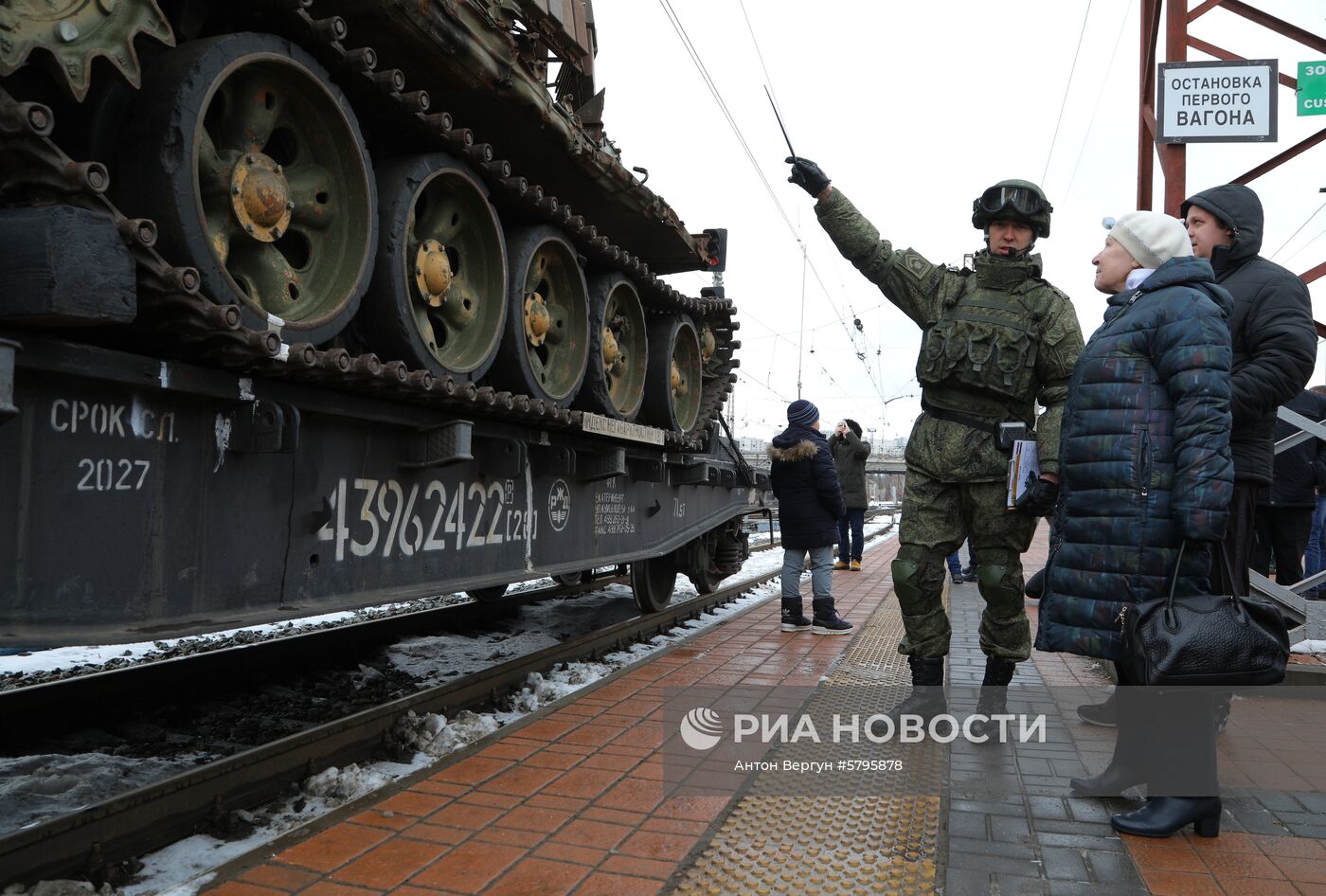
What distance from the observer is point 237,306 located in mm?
2689

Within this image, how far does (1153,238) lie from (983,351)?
86 centimetres

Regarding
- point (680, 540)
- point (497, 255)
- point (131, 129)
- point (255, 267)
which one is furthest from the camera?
point (680, 540)

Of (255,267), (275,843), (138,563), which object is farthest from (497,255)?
(275,843)

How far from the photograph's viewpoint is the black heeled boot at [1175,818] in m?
2.85

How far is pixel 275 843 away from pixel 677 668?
2.90m

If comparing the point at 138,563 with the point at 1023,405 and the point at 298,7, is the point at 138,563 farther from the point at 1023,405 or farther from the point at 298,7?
the point at 1023,405

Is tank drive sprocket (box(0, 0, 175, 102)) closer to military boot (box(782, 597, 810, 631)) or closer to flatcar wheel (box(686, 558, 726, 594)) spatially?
military boot (box(782, 597, 810, 631))

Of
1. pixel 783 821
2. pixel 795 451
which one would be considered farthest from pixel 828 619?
pixel 783 821

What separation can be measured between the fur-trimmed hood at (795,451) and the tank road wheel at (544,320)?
2.28 m

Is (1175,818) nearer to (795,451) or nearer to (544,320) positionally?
(544,320)

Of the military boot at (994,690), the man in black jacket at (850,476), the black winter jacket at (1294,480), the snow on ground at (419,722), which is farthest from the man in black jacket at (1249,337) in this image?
the man in black jacket at (850,476)

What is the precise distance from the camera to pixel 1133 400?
9.95ft

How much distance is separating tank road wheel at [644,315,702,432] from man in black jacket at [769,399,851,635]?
0.82 m

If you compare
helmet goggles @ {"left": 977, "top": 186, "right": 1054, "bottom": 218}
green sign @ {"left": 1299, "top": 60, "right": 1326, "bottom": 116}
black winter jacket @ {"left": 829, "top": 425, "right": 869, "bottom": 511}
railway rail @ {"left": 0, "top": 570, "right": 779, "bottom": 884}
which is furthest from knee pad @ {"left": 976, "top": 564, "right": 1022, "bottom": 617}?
black winter jacket @ {"left": 829, "top": 425, "right": 869, "bottom": 511}
